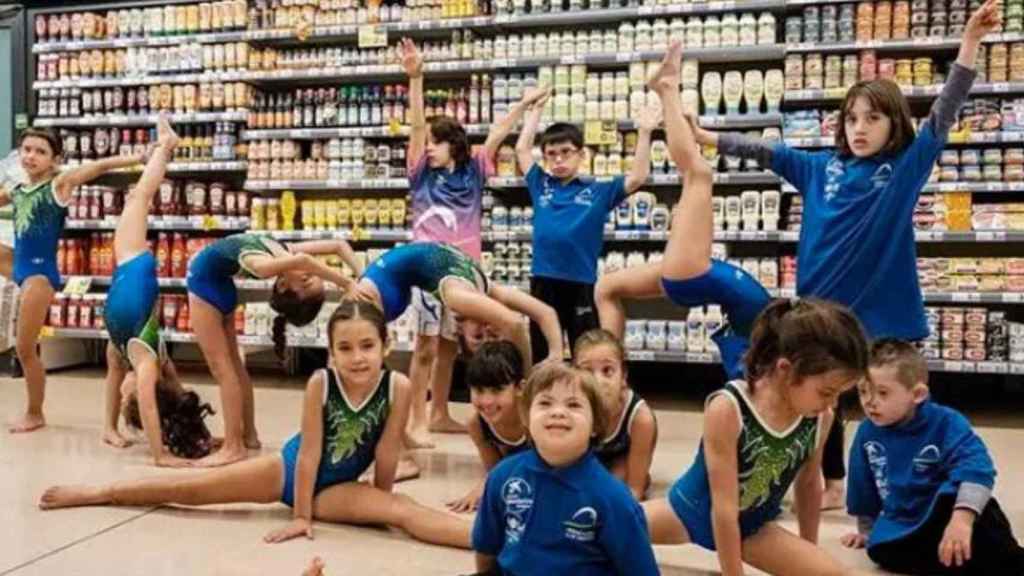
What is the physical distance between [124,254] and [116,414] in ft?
2.64

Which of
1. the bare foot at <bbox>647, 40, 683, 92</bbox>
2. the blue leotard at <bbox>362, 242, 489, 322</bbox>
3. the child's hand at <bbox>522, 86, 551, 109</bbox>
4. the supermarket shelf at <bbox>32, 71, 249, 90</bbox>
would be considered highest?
the supermarket shelf at <bbox>32, 71, 249, 90</bbox>

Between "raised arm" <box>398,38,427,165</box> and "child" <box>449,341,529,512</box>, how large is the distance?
192 centimetres

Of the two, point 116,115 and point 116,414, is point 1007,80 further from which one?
point 116,115

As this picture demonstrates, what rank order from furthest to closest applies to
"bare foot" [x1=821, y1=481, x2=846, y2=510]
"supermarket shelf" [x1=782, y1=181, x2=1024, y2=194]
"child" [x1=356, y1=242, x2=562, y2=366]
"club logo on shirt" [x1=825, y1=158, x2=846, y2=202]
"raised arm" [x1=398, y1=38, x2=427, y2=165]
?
"supermarket shelf" [x1=782, y1=181, x2=1024, y2=194] → "raised arm" [x1=398, y1=38, x2=427, y2=165] → "child" [x1=356, y1=242, x2=562, y2=366] → "bare foot" [x1=821, y1=481, x2=846, y2=510] → "club logo on shirt" [x1=825, y1=158, x2=846, y2=202]

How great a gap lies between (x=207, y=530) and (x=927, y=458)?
2.23 metres

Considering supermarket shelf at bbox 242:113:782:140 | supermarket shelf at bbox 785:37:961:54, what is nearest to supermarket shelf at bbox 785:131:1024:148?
supermarket shelf at bbox 242:113:782:140

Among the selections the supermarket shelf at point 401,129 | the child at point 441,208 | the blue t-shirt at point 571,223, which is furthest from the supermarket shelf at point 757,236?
the blue t-shirt at point 571,223

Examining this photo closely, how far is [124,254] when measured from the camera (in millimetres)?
4582

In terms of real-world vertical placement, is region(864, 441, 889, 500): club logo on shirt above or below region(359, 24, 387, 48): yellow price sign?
below

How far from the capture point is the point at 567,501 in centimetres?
203

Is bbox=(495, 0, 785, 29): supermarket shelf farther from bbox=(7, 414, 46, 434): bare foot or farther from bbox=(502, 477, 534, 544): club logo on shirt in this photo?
bbox=(502, 477, 534, 544): club logo on shirt

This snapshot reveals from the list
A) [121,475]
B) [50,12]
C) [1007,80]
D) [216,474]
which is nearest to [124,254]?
[121,475]

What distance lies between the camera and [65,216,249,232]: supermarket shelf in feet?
22.5

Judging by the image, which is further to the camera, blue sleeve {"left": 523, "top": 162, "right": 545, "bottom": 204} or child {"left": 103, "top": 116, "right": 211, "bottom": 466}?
blue sleeve {"left": 523, "top": 162, "right": 545, "bottom": 204}
